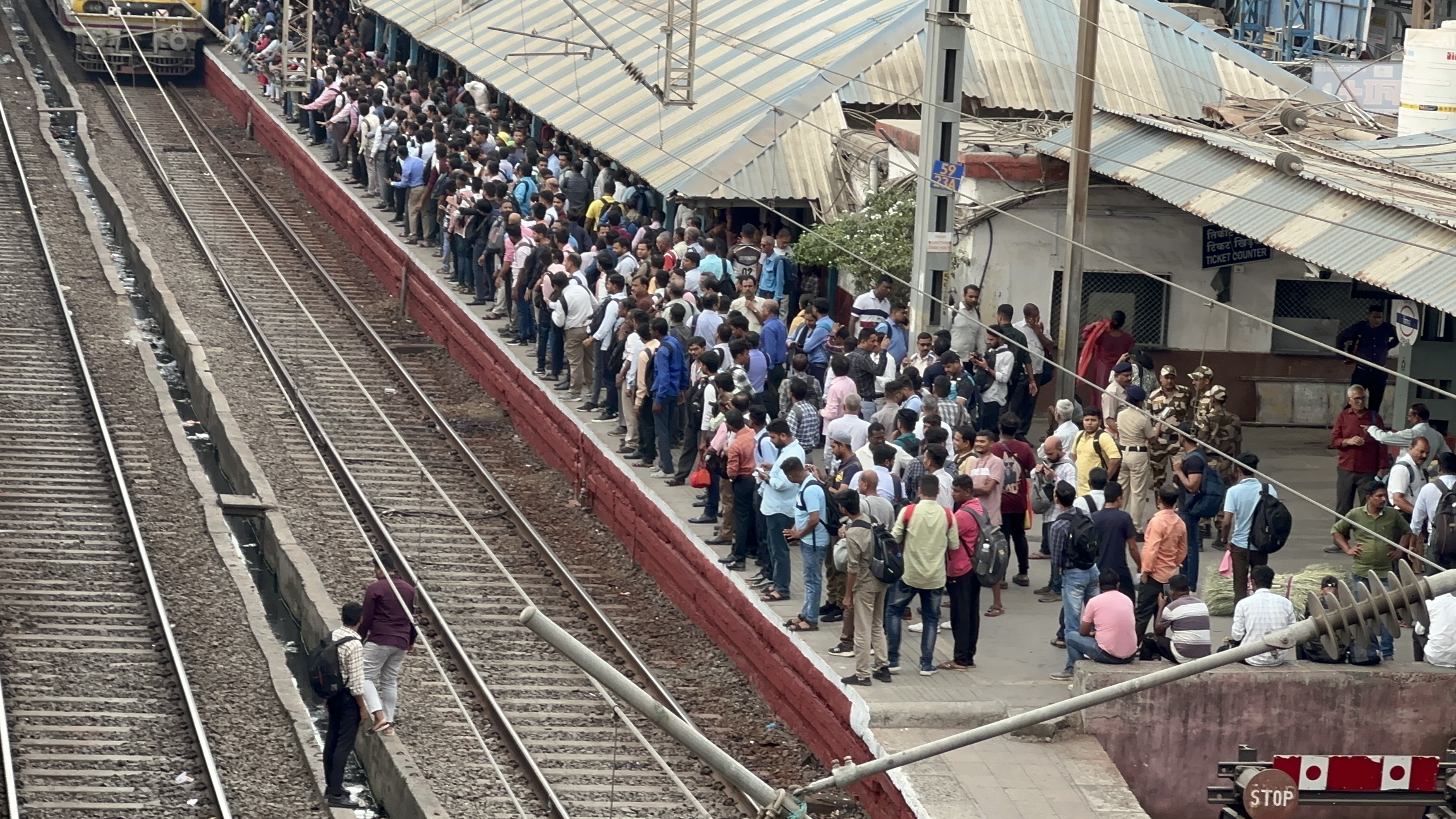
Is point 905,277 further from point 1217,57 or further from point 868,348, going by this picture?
point 1217,57

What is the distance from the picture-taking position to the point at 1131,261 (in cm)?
2161

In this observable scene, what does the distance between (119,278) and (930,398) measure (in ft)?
49.6

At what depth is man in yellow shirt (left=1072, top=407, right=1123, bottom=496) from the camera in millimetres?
16109

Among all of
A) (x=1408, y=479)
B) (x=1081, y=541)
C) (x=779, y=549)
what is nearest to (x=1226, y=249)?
(x=1408, y=479)

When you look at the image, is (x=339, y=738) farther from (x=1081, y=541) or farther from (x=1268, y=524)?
(x=1268, y=524)

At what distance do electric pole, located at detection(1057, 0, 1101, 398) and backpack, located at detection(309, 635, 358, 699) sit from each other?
792 centimetres

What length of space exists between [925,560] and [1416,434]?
4141 millimetres

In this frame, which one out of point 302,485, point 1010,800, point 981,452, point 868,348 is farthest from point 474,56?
point 1010,800

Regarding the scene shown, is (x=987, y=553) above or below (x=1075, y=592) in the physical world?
above

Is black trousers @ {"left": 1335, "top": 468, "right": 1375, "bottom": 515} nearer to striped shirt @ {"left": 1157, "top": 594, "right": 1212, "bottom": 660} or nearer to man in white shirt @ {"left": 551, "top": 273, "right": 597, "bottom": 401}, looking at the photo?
striped shirt @ {"left": 1157, "top": 594, "right": 1212, "bottom": 660}

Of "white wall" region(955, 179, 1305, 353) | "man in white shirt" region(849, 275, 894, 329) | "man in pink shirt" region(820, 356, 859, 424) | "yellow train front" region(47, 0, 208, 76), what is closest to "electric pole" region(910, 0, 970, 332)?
"man in white shirt" region(849, 275, 894, 329)

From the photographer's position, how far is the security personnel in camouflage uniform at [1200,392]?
1658cm

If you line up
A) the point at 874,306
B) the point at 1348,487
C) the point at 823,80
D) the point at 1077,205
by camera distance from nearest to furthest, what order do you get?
the point at 1348,487 → the point at 1077,205 → the point at 874,306 → the point at 823,80

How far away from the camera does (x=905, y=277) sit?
2088 centimetres
